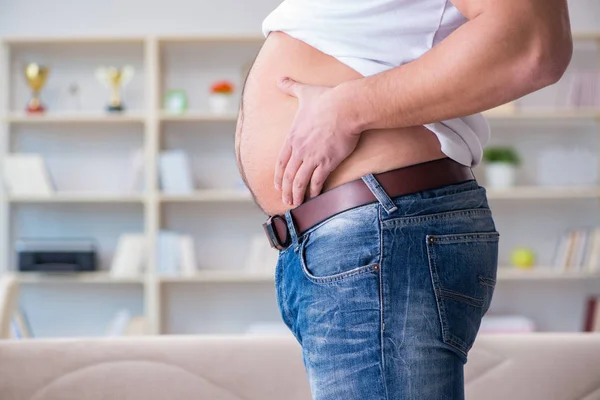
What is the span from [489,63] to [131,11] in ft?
13.7

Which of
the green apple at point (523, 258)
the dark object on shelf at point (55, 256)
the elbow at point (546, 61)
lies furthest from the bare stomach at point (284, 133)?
the green apple at point (523, 258)

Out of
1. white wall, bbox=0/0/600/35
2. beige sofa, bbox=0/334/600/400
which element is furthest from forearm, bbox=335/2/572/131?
white wall, bbox=0/0/600/35

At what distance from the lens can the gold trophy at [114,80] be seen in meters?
4.32

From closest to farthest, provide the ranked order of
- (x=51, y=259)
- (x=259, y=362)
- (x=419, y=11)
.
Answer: (x=419, y=11) → (x=259, y=362) → (x=51, y=259)

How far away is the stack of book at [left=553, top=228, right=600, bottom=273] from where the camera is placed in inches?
168

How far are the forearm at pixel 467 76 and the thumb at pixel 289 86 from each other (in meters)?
0.09

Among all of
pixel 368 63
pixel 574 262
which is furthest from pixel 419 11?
pixel 574 262

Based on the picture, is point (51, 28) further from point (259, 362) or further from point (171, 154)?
point (259, 362)

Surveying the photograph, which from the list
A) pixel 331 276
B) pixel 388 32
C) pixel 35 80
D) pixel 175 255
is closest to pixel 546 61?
pixel 388 32

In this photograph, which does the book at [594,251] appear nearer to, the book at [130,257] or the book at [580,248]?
the book at [580,248]

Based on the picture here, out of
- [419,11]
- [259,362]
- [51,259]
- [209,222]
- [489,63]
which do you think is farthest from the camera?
[209,222]

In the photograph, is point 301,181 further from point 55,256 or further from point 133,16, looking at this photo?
point 133,16

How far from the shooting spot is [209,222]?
177 inches

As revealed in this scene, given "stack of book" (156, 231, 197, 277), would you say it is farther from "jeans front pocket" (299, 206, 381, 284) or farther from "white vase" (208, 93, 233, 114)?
"jeans front pocket" (299, 206, 381, 284)
